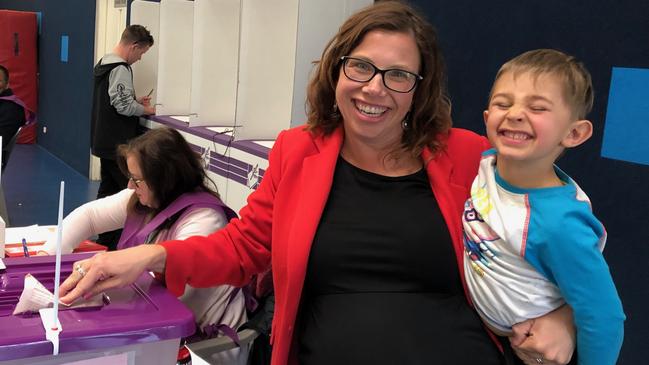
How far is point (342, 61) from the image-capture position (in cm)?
132

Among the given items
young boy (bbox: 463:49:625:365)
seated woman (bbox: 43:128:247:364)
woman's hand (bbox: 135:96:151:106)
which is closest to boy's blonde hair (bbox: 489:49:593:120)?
young boy (bbox: 463:49:625:365)

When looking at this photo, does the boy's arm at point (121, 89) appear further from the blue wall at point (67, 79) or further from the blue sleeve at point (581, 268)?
the blue sleeve at point (581, 268)

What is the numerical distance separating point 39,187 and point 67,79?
2436mm

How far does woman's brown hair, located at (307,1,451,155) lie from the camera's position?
4.19 feet

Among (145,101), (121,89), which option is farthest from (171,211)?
(145,101)

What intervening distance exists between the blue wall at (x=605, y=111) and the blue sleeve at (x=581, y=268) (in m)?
1.32

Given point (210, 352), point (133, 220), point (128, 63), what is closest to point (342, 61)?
point (210, 352)

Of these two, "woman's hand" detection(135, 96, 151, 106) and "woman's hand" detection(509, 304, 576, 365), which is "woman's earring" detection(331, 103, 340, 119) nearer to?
"woman's hand" detection(509, 304, 576, 365)

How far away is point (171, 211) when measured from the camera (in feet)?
6.60

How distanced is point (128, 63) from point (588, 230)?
4.87m

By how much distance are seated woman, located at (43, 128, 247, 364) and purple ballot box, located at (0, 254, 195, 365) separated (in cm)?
74

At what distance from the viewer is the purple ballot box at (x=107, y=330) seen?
0.91 metres

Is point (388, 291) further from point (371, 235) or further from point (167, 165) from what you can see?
point (167, 165)

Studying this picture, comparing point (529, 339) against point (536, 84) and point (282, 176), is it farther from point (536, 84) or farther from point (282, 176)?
point (282, 176)
